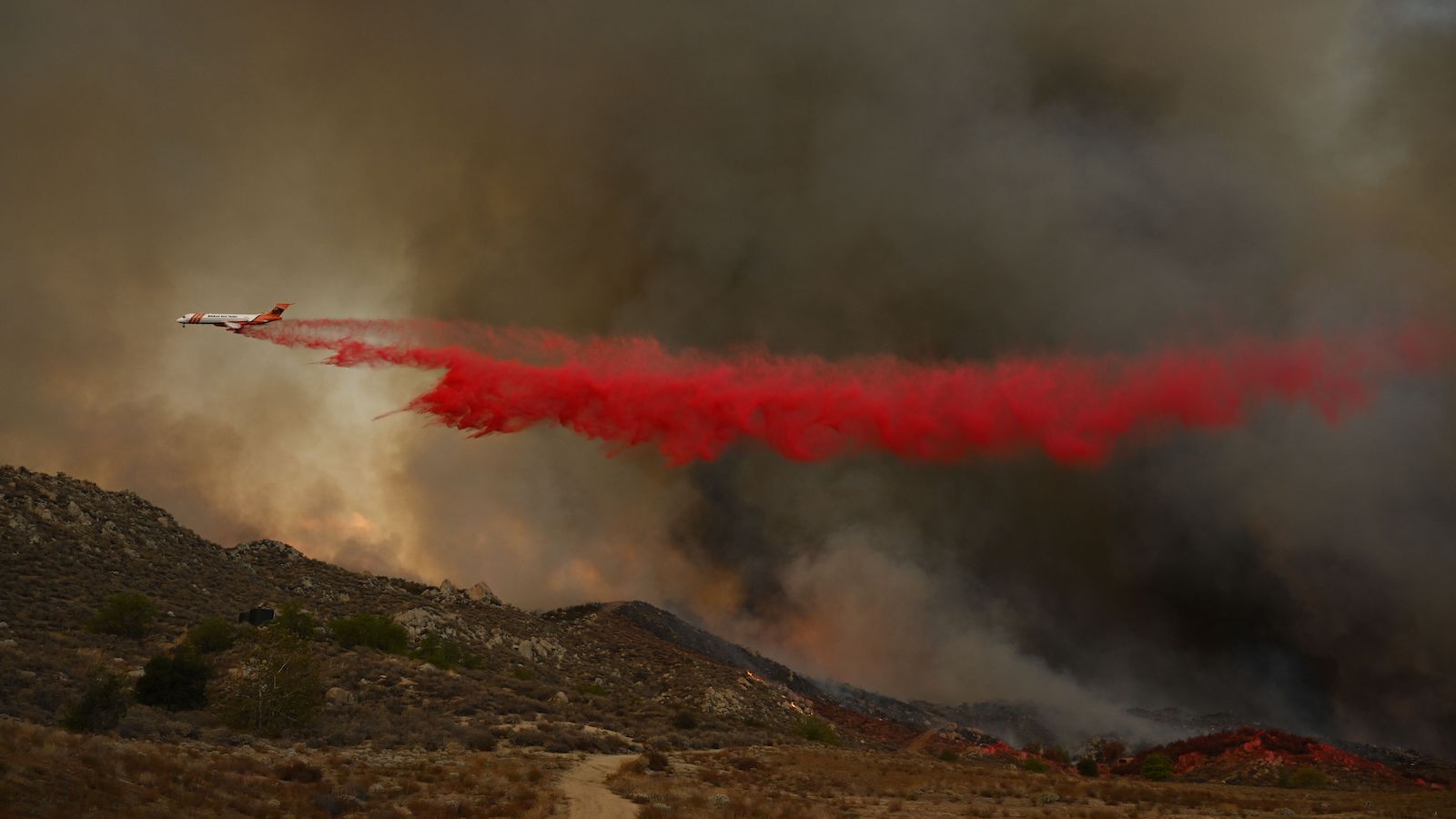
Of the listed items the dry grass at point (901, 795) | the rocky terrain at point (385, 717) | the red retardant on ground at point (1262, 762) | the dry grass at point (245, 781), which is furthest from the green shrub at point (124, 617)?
the red retardant on ground at point (1262, 762)

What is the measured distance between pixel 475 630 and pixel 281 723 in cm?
5258

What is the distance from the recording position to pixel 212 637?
55594 millimetres

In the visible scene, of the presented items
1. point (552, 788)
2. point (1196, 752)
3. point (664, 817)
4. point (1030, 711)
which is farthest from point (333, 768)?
point (1030, 711)

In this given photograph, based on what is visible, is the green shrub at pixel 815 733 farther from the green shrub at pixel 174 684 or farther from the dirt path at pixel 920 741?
the green shrub at pixel 174 684

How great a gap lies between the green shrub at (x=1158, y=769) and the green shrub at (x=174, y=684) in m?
86.5

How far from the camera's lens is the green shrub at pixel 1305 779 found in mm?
71250

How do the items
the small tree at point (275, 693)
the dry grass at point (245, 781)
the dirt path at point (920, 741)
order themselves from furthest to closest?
the dirt path at point (920, 741) → the small tree at point (275, 693) → the dry grass at point (245, 781)

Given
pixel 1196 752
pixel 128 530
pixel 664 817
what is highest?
pixel 128 530

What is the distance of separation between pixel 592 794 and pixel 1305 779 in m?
73.2

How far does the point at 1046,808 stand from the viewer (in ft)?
130

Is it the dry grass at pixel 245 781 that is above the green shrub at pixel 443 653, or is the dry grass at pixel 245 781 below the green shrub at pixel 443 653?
below

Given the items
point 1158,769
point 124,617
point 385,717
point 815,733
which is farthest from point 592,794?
point 1158,769

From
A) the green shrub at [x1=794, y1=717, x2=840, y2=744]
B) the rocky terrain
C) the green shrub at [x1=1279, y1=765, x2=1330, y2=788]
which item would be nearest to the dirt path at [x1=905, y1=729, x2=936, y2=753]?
the rocky terrain

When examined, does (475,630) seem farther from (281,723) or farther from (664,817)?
(664,817)
